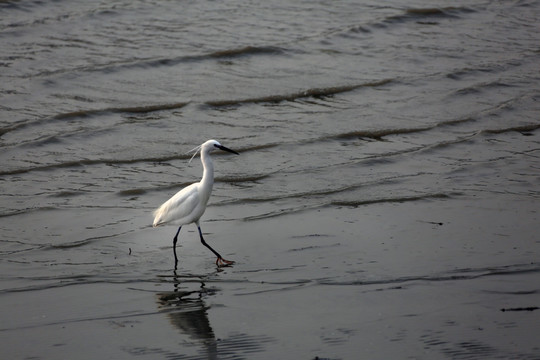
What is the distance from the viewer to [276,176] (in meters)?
9.40

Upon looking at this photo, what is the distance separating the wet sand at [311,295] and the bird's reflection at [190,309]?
0.04 ft

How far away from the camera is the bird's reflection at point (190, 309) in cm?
542

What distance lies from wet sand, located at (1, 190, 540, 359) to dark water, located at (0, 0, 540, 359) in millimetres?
20

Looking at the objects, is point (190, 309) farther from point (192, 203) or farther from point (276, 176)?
point (276, 176)

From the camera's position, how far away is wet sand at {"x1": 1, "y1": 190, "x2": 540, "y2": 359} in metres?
5.28

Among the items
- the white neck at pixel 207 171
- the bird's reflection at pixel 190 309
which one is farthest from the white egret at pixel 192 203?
the bird's reflection at pixel 190 309

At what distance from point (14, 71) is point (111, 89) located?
5.18 ft

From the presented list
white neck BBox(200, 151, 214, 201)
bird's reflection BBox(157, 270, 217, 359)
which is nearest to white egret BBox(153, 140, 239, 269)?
white neck BBox(200, 151, 214, 201)

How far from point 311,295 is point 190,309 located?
2.81 feet

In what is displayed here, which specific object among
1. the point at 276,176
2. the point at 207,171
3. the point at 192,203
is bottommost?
the point at 276,176

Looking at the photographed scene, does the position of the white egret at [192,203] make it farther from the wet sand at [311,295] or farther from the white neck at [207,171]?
the wet sand at [311,295]

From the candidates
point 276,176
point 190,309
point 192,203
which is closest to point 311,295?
point 190,309

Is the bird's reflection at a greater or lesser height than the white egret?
lesser

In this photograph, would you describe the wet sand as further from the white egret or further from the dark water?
the white egret
